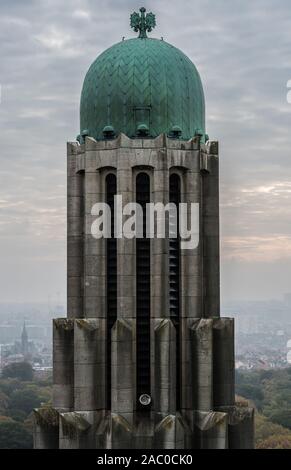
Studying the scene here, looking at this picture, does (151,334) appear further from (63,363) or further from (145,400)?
(63,363)

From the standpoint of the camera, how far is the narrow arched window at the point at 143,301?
40125mm

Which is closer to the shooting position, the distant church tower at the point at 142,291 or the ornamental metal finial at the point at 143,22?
the distant church tower at the point at 142,291

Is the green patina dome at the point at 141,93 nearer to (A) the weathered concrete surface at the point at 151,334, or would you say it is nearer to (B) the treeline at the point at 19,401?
(A) the weathered concrete surface at the point at 151,334

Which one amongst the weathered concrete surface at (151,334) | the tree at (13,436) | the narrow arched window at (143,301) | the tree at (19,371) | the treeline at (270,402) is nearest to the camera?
the weathered concrete surface at (151,334)

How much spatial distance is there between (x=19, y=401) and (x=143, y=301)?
323ft

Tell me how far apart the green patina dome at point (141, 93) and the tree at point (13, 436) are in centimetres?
6240

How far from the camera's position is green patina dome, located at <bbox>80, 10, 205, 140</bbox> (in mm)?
40344

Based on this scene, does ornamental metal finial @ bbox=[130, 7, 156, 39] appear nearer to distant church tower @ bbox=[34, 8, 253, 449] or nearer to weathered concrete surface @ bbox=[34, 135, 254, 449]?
distant church tower @ bbox=[34, 8, 253, 449]

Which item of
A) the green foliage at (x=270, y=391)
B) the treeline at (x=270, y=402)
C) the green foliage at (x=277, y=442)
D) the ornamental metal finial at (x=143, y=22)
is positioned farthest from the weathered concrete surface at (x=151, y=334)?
the green foliage at (x=270, y=391)

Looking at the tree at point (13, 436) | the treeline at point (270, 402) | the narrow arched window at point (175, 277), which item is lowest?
the tree at point (13, 436)

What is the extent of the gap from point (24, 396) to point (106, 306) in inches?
3891

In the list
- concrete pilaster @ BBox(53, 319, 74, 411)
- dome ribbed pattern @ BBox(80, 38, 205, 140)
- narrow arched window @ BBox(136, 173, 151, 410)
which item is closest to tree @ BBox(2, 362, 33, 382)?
concrete pilaster @ BBox(53, 319, 74, 411)
